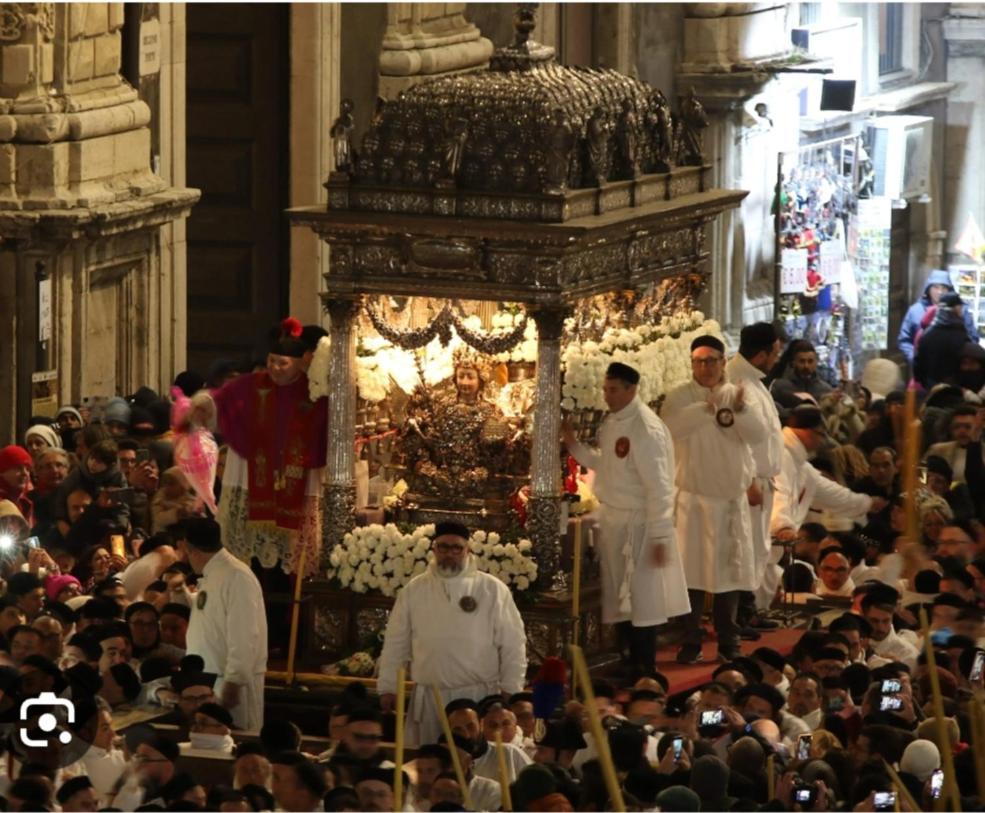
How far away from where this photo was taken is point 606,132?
1939cm

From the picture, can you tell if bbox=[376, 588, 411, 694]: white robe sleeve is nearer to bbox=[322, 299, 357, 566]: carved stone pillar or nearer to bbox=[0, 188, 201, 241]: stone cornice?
bbox=[322, 299, 357, 566]: carved stone pillar

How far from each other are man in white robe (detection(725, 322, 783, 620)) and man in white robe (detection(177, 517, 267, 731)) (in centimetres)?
341

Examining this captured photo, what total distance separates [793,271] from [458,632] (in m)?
15.2

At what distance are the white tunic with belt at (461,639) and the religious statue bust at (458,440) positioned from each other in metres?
1.70

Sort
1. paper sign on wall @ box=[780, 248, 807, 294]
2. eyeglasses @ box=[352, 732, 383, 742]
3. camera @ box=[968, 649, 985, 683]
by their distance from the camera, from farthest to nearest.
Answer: paper sign on wall @ box=[780, 248, 807, 294], camera @ box=[968, 649, 985, 683], eyeglasses @ box=[352, 732, 383, 742]

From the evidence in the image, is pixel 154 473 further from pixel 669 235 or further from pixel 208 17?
pixel 208 17

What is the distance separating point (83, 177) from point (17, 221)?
0.65 m

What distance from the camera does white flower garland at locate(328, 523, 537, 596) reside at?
1877 cm

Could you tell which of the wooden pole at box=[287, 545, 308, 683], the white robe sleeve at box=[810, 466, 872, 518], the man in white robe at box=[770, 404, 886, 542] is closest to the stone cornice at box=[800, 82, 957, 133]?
the man in white robe at box=[770, 404, 886, 542]

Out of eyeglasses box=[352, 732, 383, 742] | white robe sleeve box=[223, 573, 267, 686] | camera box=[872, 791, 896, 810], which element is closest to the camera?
camera box=[872, 791, 896, 810]

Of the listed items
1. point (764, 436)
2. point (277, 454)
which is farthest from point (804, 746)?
point (277, 454)

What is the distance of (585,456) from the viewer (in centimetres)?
1902

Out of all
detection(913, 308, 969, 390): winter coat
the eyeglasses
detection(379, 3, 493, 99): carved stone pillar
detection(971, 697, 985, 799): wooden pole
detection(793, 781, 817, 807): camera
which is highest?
detection(379, 3, 493, 99): carved stone pillar

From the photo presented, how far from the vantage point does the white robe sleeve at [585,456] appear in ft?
62.4
